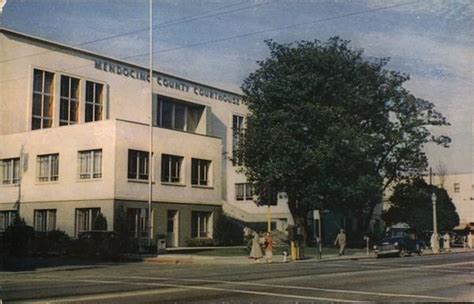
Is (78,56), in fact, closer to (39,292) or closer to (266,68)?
(266,68)

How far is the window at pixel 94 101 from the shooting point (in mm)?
50594

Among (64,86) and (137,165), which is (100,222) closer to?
(137,165)

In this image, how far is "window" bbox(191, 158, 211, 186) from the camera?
157 ft

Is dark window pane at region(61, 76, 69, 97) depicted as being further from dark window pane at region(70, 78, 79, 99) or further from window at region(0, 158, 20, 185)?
window at region(0, 158, 20, 185)

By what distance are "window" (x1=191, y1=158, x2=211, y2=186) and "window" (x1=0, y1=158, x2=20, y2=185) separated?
12.7 m

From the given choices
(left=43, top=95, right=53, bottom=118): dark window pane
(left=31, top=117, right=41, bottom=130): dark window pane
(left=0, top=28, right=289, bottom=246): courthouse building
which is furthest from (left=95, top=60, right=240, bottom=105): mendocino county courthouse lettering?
(left=31, top=117, right=41, bottom=130): dark window pane

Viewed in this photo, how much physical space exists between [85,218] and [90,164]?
3.64 meters

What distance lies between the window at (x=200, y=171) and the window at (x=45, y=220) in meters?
10.4

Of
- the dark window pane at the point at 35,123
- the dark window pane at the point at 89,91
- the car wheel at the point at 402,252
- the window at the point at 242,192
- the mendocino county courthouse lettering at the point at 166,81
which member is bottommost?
the car wheel at the point at 402,252

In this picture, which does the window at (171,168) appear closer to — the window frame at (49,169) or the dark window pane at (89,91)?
the window frame at (49,169)

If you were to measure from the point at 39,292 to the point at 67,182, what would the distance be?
2944 cm

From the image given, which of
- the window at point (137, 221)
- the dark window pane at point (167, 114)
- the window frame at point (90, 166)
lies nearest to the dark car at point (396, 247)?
the window at point (137, 221)

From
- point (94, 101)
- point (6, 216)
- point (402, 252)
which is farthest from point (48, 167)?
point (402, 252)

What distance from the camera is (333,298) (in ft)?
43.7
